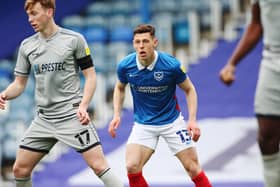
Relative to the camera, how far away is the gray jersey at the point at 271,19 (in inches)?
226

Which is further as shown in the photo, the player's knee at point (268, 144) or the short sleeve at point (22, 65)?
the short sleeve at point (22, 65)

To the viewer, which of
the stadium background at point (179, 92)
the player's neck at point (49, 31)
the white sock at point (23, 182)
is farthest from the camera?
the stadium background at point (179, 92)

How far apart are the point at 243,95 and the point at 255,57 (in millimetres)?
1246

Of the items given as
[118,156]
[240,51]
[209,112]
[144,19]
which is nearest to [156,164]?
[118,156]

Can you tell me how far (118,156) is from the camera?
1423 centimetres

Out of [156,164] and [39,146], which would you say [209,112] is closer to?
[156,164]

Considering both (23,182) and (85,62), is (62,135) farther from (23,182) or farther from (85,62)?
(85,62)

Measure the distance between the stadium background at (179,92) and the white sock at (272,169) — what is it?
667cm

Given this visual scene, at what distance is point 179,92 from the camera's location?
1606cm

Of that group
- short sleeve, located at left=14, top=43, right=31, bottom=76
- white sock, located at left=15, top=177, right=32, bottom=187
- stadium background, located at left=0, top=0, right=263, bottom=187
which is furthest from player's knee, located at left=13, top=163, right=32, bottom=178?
stadium background, located at left=0, top=0, right=263, bottom=187

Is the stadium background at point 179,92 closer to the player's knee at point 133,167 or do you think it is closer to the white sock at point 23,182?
the player's knee at point 133,167

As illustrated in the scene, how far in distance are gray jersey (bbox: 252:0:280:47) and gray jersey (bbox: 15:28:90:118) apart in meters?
2.21

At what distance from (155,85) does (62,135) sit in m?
0.90

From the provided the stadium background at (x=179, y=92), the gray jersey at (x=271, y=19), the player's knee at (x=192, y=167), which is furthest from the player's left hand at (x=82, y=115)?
the stadium background at (x=179, y=92)
